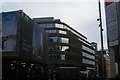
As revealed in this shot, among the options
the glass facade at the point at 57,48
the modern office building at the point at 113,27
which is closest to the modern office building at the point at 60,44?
the glass facade at the point at 57,48

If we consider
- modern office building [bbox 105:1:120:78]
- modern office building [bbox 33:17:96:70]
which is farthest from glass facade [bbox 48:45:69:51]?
modern office building [bbox 105:1:120:78]

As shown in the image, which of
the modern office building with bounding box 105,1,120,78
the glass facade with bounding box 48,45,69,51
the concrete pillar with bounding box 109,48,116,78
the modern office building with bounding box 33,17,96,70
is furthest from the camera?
the glass facade with bounding box 48,45,69,51

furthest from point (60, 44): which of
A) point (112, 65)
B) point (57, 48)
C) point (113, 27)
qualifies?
point (113, 27)

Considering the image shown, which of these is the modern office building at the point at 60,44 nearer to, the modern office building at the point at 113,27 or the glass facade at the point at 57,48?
the glass facade at the point at 57,48

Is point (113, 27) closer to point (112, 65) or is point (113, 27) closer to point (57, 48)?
point (112, 65)

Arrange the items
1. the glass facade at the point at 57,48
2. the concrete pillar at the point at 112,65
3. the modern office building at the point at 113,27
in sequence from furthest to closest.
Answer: the glass facade at the point at 57,48 < the concrete pillar at the point at 112,65 < the modern office building at the point at 113,27

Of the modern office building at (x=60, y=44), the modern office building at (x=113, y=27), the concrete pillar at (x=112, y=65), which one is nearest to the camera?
the modern office building at (x=113, y=27)

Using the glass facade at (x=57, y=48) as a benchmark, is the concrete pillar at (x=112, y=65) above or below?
below

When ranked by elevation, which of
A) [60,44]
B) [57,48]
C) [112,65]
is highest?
[60,44]

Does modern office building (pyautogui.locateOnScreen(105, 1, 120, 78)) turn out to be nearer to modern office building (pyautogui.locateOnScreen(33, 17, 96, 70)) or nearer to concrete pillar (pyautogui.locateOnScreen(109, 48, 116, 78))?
concrete pillar (pyautogui.locateOnScreen(109, 48, 116, 78))

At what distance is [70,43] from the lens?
8900 cm

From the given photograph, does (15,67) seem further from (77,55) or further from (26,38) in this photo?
(77,55)

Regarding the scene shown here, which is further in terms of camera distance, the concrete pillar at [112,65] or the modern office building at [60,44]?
the modern office building at [60,44]

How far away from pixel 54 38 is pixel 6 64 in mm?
51510
